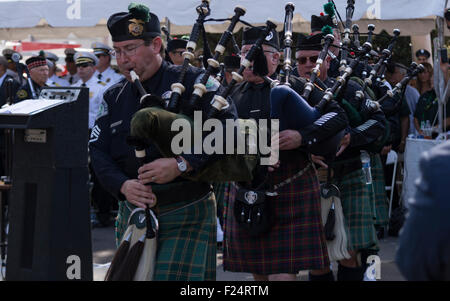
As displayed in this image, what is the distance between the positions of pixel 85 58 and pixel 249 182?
200 inches

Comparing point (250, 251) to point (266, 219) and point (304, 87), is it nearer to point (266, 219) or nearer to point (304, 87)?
point (266, 219)

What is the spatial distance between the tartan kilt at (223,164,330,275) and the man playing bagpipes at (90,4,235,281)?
748 mm

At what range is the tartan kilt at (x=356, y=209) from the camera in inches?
196

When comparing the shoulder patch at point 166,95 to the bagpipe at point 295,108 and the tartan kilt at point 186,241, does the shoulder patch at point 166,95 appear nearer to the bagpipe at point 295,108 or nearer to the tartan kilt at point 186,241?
the tartan kilt at point 186,241

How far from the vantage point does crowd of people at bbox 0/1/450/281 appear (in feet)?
10.4

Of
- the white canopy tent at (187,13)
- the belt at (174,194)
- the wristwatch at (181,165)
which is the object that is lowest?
the belt at (174,194)

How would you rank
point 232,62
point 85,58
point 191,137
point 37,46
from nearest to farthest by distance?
point 191,137 < point 232,62 < point 85,58 < point 37,46

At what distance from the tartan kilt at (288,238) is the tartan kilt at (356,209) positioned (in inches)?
35.6

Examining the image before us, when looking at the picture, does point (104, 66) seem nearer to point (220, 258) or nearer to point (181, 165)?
point (220, 258)

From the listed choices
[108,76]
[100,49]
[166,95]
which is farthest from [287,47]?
[100,49]

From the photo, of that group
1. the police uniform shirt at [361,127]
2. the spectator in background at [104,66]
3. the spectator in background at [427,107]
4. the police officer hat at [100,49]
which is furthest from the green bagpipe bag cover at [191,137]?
the police officer hat at [100,49]

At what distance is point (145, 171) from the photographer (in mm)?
3033

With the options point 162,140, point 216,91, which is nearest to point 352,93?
point 216,91

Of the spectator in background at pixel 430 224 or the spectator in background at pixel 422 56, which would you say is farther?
the spectator in background at pixel 422 56
